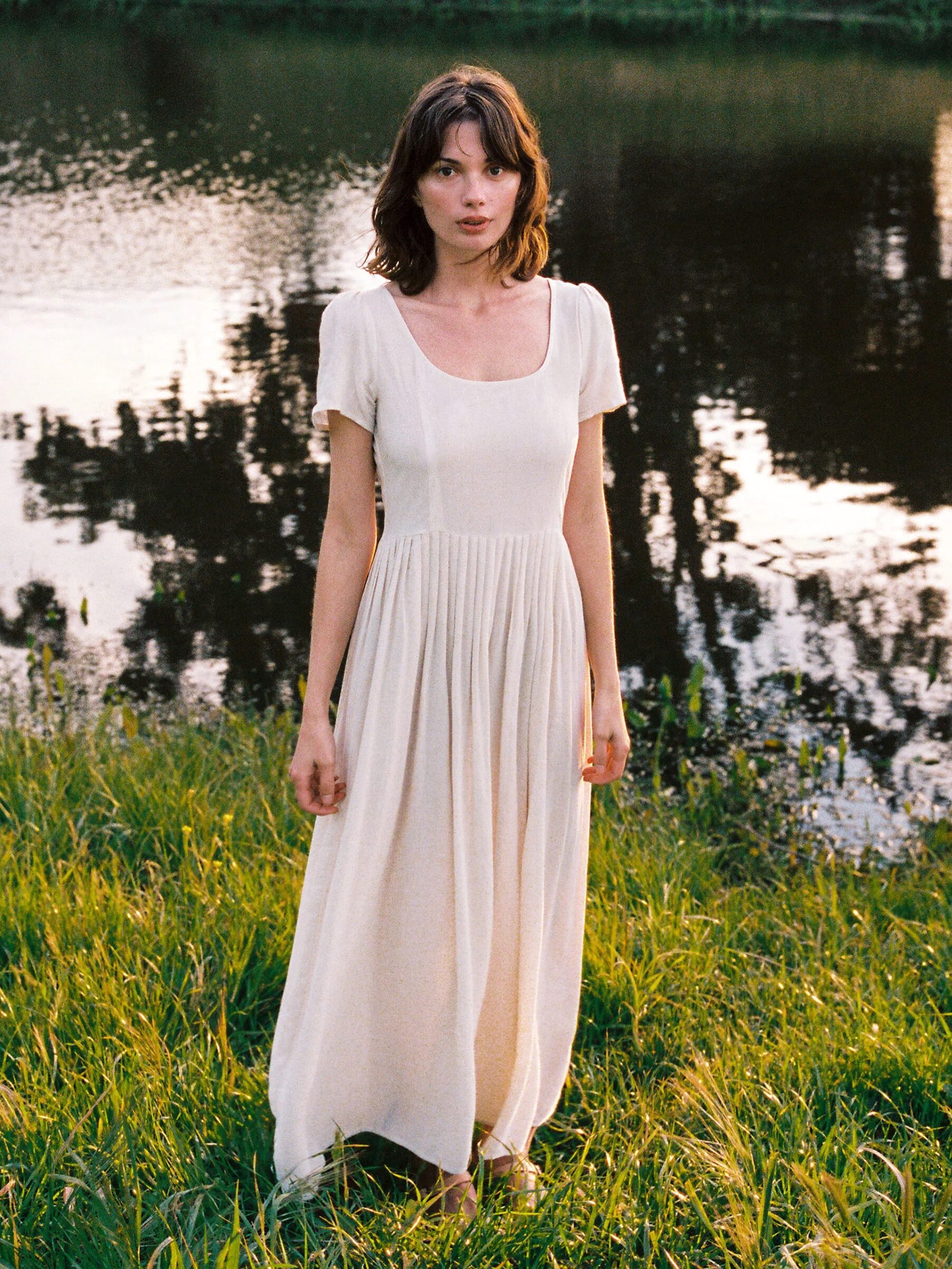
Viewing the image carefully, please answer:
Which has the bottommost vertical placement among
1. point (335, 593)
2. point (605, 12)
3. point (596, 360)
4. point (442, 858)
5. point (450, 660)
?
point (442, 858)

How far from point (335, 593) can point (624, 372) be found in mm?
6350


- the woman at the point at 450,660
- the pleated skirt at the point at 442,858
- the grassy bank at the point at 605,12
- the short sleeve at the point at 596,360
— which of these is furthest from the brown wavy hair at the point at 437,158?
the grassy bank at the point at 605,12

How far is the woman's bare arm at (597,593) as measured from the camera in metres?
2.33

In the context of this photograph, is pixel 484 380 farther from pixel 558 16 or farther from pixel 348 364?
pixel 558 16

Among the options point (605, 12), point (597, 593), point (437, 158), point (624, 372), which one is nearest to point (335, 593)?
point (597, 593)

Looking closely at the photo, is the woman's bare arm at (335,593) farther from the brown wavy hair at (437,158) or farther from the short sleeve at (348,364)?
the brown wavy hair at (437,158)

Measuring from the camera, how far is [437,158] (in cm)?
211

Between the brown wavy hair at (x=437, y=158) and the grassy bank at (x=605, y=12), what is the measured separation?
2194 centimetres

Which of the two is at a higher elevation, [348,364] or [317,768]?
[348,364]

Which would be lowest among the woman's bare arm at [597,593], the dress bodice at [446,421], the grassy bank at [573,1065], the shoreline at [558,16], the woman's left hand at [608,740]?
the grassy bank at [573,1065]

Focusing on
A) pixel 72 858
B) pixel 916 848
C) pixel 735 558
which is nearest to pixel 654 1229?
pixel 72 858

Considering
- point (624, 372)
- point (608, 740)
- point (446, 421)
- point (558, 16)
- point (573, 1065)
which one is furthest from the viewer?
point (558, 16)

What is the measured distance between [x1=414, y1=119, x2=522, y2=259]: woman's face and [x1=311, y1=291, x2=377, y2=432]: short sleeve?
0.58ft

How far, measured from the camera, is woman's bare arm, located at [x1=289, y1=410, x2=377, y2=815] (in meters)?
2.20
